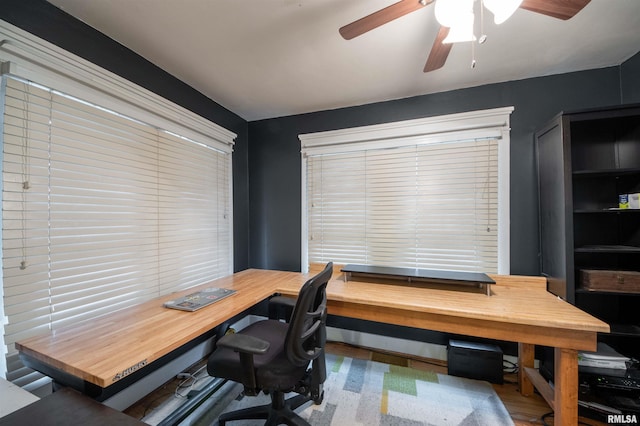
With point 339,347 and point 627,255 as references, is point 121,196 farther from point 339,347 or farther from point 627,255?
point 627,255

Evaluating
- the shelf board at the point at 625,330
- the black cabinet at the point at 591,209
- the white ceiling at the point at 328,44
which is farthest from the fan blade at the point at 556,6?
the shelf board at the point at 625,330

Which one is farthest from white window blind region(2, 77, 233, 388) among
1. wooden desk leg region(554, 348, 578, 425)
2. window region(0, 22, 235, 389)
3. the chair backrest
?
wooden desk leg region(554, 348, 578, 425)

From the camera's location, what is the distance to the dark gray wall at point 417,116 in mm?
1887

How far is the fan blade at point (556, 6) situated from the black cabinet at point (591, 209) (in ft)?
2.74

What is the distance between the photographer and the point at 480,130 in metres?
2.04

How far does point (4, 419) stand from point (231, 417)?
992 mm

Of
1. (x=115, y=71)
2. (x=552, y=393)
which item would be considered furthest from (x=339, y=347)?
(x=115, y=71)

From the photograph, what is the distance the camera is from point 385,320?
1661mm

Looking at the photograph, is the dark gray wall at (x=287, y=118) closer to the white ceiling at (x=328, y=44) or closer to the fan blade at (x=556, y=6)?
the white ceiling at (x=328, y=44)

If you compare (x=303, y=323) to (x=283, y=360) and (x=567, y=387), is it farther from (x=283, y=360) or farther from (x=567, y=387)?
(x=567, y=387)

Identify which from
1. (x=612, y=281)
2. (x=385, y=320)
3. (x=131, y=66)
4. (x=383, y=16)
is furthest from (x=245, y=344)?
(x=612, y=281)

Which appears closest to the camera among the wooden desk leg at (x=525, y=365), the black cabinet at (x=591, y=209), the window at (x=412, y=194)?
the black cabinet at (x=591, y=209)

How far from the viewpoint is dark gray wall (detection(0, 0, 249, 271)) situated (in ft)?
3.91

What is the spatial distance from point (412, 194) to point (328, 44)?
1454 millimetres
